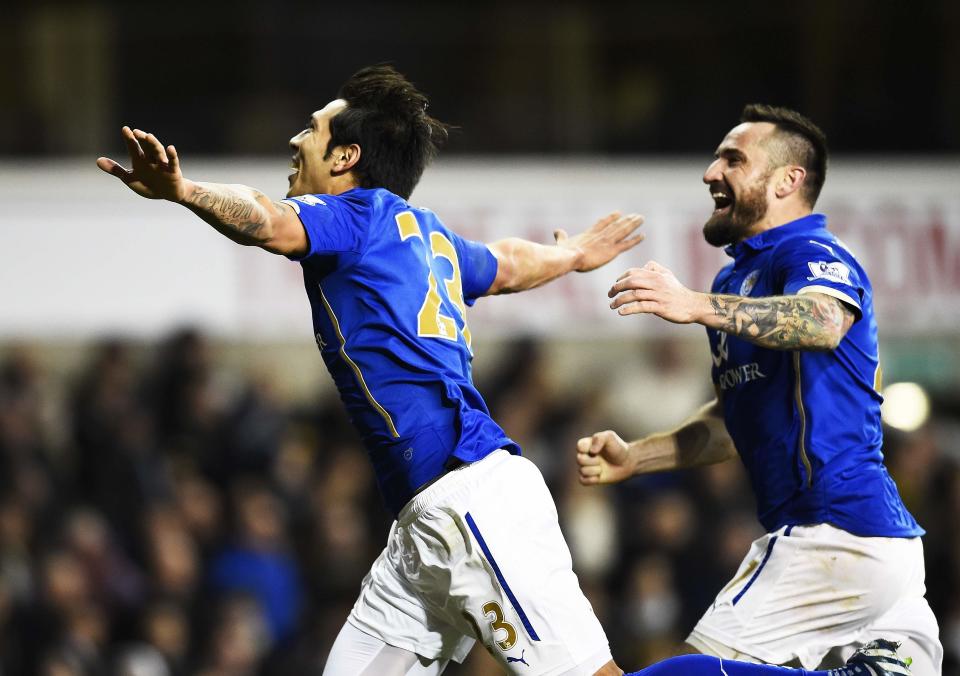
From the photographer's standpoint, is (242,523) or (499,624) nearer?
(499,624)

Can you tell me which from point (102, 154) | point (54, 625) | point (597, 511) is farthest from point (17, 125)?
point (597, 511)

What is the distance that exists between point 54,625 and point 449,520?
5.23 meters

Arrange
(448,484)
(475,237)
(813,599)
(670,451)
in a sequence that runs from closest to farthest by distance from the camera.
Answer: (448,484), (813,599), (670,451), (475,237)

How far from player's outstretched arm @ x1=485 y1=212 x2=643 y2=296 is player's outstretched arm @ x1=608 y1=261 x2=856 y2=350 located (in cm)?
105

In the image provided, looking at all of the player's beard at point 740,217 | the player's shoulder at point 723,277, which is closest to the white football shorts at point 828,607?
the player's shoulder at point 723,277

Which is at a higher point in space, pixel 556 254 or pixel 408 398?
pixel 556 254

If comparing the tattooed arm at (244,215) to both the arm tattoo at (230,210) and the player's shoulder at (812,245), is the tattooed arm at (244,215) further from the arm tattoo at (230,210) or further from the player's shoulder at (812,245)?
the player's shoulder at (812,245)

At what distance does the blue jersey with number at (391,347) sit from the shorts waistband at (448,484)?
3 cm

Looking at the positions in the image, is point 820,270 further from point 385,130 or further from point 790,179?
point 385,130

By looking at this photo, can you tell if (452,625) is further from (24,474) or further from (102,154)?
(102,154)

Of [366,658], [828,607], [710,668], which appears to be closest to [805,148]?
[828,607]

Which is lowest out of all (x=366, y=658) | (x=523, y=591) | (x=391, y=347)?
(x=366, y=658)

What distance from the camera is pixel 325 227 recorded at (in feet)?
13.9

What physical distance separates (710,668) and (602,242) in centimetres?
191
